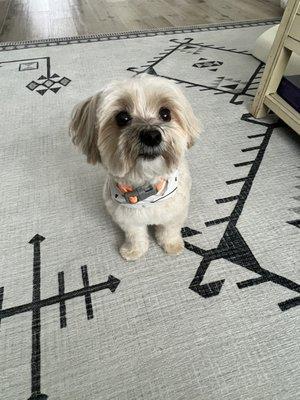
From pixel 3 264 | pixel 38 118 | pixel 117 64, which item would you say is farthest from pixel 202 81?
pixel 3 264

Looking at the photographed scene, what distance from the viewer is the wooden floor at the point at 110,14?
9.26 feet

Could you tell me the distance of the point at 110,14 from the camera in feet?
10.4

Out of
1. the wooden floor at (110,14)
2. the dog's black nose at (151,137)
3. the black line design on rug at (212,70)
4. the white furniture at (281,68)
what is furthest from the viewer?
the wooden floor at (110,14)

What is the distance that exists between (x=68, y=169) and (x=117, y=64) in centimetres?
114

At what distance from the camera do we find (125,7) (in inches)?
132

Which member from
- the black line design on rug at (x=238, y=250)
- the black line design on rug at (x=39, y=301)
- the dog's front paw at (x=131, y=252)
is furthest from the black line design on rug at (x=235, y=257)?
the black line design on rug at (x=39, y=301)

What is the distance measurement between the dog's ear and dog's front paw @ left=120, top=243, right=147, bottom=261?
36cm

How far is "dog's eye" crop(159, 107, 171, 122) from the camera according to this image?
2.78 feet

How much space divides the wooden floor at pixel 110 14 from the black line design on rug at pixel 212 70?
588 millimetres

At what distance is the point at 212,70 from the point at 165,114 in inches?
57.1

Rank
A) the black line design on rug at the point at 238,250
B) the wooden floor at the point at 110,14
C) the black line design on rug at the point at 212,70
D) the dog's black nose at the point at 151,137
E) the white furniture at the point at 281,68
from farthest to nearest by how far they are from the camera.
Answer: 1. the wooden floor at the point at 110,14
2. the black line design on rug at the point at 212,70
3. the white furniture at the point at 281,68
4. the black line design on rug at the point at 238,250
5. the dog's black nose at the point at 151,137

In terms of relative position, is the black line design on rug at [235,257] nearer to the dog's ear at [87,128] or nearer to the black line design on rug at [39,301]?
the black line design on rug at [39,301]

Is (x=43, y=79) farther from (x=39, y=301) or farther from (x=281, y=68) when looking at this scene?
(x=39, y=301)

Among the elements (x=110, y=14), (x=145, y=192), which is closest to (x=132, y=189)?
(x=145, y=192)
